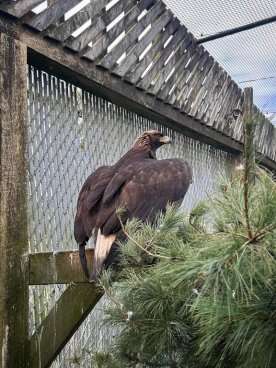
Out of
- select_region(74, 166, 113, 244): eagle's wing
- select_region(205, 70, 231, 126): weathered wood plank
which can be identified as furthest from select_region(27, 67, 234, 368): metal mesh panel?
select_region(205, 70, 231, 126): weathered wood plank

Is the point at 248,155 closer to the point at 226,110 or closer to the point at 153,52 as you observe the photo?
the point at 153,52

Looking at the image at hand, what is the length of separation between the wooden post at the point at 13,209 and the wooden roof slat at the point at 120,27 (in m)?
0.43

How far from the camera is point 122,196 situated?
1.72 m

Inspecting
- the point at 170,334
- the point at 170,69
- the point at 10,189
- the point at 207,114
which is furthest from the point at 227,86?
the point at 170,334

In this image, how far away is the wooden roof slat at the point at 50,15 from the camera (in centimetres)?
185

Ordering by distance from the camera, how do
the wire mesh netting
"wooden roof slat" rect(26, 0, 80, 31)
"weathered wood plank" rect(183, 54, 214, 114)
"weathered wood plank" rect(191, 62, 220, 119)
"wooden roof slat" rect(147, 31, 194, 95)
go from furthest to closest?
"weathered wood plank" rect(191, 62, 220, 119)
"weathered wood plank" rect(183, 54, 214, 114)
the wire mesh netting
"wooden roof slat" rect(147, 31, 194, 95)
"wooden roof slat" rect(26, 0, 80, 31)

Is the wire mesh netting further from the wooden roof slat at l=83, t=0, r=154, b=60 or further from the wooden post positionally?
the wooden post

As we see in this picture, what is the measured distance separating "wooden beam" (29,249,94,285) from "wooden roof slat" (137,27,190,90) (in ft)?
3.58

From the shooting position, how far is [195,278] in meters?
0.95

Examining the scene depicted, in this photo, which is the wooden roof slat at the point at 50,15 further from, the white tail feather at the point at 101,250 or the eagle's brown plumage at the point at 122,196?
the white tail feather at the point at 101,250

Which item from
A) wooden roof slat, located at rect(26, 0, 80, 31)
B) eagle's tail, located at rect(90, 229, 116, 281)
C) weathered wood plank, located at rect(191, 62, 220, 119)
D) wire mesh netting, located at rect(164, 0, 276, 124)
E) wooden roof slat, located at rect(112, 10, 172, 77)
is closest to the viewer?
eagle's tail, located at rect(90, 229, 116, 281)

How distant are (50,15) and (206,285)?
1341mm

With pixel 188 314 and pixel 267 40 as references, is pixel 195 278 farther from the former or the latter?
pixel 267 40

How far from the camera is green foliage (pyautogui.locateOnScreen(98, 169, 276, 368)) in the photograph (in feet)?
2.87
